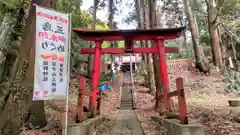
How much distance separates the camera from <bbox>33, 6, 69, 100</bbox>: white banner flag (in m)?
4.19

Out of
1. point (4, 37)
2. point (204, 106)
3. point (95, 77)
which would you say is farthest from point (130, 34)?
point (204, 106)

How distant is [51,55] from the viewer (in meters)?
4.42

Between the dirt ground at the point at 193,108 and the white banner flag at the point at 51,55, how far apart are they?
4.77 feet

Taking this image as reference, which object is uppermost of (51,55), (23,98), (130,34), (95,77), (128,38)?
(130,34)

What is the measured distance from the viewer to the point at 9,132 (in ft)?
15.7

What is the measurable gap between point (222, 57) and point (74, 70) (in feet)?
38.6

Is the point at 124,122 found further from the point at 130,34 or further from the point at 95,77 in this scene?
the point at 130,34

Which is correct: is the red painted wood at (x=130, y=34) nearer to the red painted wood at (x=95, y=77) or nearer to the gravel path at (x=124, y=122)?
the red painted wood at (x=95, y=77)

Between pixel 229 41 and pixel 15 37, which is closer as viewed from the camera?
pixel 15 37

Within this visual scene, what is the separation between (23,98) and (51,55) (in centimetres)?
140

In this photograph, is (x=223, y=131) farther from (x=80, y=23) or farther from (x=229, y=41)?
(x=229, y=41)

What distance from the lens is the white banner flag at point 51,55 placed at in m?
4.19

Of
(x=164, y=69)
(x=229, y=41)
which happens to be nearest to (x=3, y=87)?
(x=164, y=69)

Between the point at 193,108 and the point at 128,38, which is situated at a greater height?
the point at 128,38
